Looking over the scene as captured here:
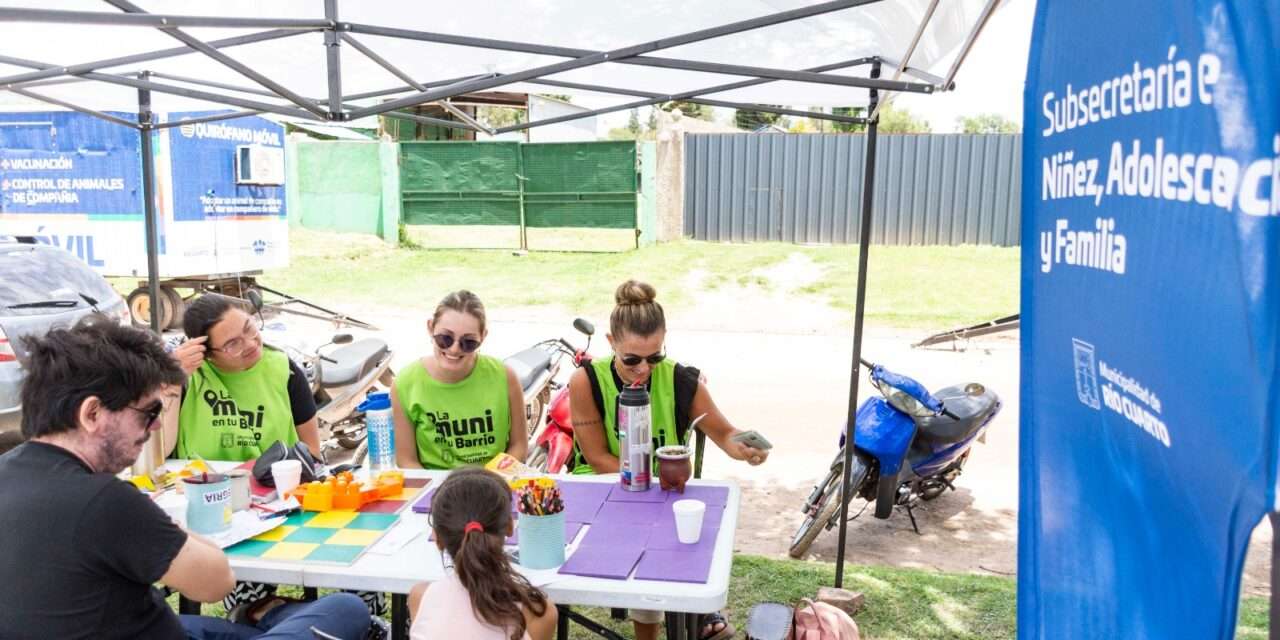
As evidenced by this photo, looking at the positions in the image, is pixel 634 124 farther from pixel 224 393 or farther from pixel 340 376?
pixel 224 393

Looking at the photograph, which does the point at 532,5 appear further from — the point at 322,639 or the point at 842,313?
the point at 842,313

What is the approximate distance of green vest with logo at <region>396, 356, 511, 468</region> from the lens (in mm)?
3297

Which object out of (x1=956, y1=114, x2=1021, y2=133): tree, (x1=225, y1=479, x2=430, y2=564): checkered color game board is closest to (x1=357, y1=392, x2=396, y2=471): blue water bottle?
(x1=225, y1=479, x2=430, y2=564): checkered color game board

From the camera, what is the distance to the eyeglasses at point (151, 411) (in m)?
1.95

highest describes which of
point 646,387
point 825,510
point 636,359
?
point 636,359

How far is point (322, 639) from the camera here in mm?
2174

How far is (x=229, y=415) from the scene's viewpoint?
10.7 feet

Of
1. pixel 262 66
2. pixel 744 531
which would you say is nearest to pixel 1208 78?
pixel 744 531

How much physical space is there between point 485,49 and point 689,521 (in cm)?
A: 230

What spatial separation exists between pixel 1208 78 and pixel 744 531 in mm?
3929

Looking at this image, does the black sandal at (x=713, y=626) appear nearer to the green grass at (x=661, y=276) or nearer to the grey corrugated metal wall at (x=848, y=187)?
the green grass at (x=661, y=276)

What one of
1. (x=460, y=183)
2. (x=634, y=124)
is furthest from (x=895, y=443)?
(x=634, y=124)

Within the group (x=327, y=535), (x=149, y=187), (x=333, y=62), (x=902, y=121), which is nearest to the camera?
(x=327, y=535)

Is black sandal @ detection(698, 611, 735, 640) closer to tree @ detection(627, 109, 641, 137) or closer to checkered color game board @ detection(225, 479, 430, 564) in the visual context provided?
checkered color game board @ detection(225, 479, 430, 564)
